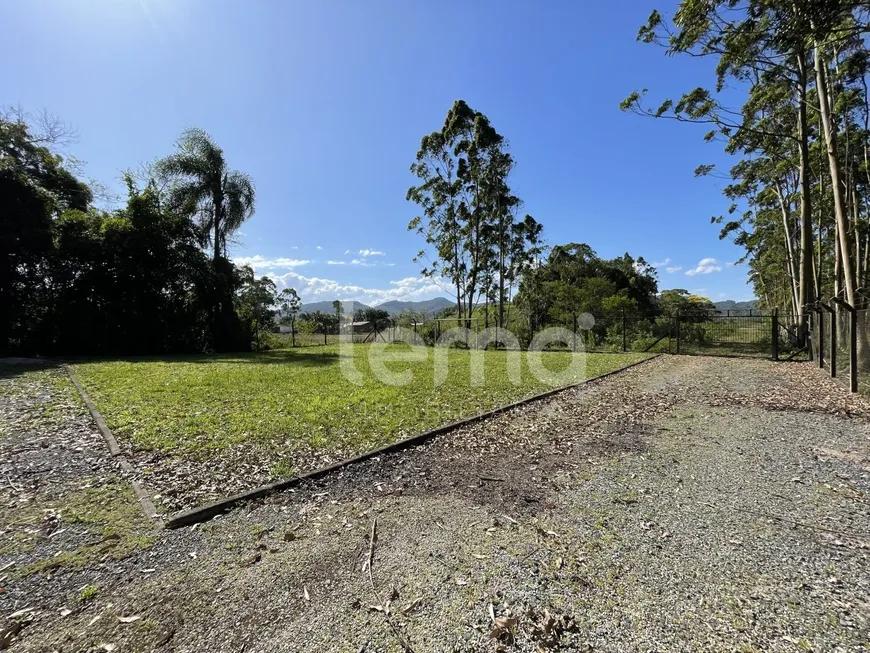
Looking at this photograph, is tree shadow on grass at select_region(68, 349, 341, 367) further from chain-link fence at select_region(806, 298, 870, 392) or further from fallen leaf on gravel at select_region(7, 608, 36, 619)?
chain-link fence at select_region(806, 298, 870, 392)

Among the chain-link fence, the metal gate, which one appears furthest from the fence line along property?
the chain-link fence

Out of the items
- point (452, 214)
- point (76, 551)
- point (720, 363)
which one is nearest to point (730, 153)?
point (720, 363)

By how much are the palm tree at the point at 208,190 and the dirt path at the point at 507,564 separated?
15.5m

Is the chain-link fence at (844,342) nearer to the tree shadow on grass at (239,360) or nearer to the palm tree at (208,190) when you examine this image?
the tree shadow on grass at (239,360)

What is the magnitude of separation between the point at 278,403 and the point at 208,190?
14963 millimetres

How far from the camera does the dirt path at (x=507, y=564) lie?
162 centimetres

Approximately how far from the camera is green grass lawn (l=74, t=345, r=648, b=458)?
4285 mm

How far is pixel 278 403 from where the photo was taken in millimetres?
5828

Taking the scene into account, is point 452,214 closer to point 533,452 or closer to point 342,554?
point 533,452

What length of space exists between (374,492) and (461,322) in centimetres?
1491

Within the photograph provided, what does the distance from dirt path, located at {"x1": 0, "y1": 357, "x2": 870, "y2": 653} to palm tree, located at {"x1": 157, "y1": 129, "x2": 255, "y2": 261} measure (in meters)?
15.5

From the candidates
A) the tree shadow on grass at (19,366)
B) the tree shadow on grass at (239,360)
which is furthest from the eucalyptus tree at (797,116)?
the tree shadow on grass at (19,366)

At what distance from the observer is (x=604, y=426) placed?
4.86m

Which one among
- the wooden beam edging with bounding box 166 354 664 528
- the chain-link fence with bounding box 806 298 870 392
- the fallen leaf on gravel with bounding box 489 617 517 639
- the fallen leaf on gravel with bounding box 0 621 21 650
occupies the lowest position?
the fallen leaf on gravel with bounding box 0 621 21 650
